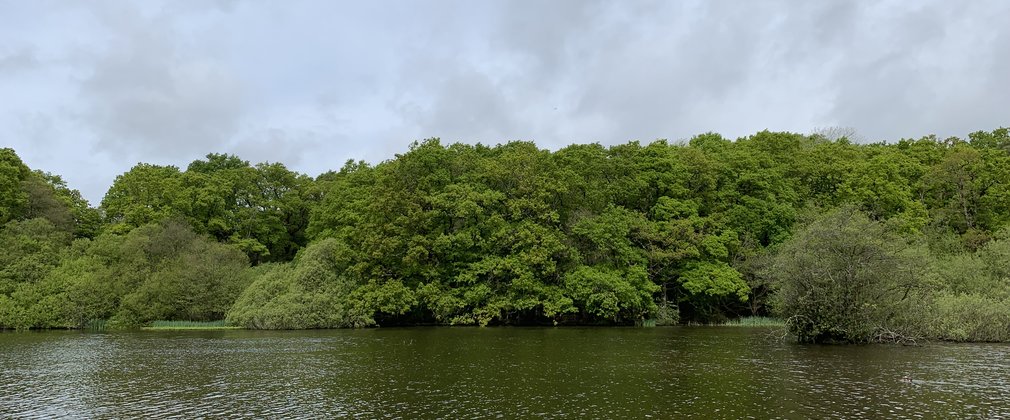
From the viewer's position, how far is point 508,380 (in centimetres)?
2467

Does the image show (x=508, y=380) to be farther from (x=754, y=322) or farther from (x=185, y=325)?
(x=185, y=325)

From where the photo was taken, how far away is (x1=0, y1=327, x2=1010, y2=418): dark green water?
19.2m

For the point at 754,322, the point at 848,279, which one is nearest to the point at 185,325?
the point at 754,322

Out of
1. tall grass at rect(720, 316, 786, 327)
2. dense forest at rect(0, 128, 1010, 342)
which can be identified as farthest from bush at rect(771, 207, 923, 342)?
tall grass at rect(720, 316, 786, 327)

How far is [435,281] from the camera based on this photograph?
60875 mm

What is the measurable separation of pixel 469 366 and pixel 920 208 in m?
55.3

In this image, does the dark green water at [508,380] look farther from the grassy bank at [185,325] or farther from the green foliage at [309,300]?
the grassy bank at [185,325]

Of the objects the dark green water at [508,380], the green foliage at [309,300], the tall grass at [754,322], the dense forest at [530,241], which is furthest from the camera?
the dense forest at [530,241]

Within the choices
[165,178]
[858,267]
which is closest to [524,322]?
[858,267]

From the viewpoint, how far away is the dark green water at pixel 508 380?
63.1 ft

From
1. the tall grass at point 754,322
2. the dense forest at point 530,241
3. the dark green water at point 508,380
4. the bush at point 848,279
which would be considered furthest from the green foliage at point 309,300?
the bush at point 848,279

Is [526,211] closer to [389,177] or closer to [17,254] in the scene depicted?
[389,177]

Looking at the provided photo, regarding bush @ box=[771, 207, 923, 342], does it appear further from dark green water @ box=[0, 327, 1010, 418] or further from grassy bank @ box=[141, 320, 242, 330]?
grassy bank @ box=[141, 320, 242, 330]

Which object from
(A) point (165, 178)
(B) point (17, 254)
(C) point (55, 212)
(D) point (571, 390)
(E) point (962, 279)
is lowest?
(D) point (571, 390)
